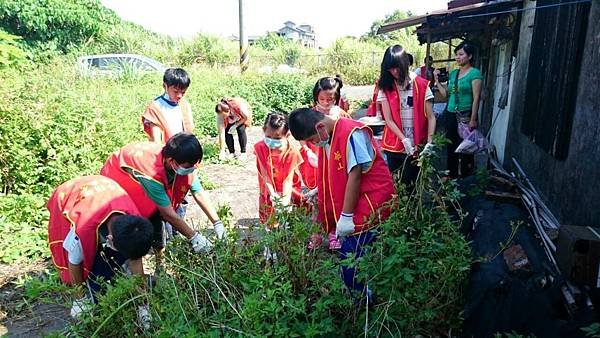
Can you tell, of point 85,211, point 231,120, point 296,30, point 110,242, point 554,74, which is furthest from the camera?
point 296,30

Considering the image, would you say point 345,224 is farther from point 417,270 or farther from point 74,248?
point 74,248

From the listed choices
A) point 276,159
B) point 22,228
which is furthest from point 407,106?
point 22,228

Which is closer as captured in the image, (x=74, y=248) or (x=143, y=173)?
(x=74, y=248)

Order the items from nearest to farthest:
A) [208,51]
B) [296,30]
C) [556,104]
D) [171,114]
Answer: [556,104]
[171,114]
[208,51]
[296,30]

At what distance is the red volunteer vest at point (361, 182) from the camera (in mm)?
2541

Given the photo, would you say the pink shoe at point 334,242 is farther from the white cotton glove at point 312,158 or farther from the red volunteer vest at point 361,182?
the white cotton glove at point 312,158

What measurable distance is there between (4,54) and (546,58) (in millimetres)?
7160

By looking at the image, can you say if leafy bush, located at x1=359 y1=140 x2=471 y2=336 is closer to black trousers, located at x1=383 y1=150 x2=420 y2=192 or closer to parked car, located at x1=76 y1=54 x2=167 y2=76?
black trousers, located at x1=383 y1=150 x2=420 y2=192

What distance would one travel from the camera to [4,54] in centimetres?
664

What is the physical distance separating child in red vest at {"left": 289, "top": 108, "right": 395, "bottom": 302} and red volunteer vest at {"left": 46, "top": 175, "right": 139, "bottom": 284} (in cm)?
116

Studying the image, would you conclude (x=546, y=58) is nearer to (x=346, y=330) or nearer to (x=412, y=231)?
(x=412, y=231)

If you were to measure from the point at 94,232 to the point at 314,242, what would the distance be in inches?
50.0

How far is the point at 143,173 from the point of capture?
2.89 meters

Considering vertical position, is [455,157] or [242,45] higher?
[242,45]
